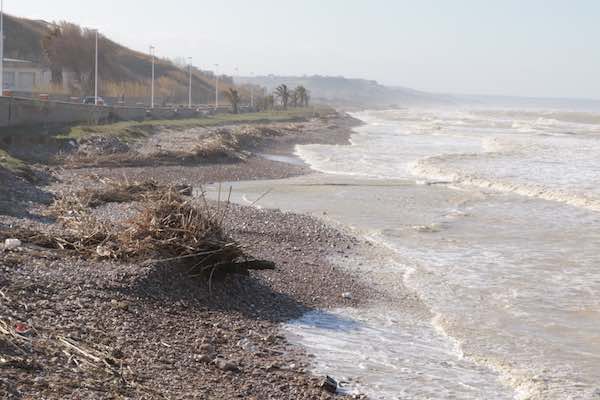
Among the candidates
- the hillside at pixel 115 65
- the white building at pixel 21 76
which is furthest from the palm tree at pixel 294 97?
the white building at pixel 21 76

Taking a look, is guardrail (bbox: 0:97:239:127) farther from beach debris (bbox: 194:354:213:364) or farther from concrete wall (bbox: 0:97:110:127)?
beach debris (bbox: 194:354:213:364)

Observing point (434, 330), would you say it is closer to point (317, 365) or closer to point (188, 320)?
point (317, 365)

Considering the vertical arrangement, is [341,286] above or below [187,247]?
below

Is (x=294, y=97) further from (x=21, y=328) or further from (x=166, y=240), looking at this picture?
(x=21, y=328)

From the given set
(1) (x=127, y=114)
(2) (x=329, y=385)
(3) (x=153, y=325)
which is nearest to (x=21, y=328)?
(3) (x=153, y=325)

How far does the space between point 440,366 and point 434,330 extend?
1399mm

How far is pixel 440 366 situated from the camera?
805cm

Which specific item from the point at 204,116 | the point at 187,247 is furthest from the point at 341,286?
the point at 204,116

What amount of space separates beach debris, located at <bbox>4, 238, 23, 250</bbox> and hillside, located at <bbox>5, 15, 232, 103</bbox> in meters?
57.7

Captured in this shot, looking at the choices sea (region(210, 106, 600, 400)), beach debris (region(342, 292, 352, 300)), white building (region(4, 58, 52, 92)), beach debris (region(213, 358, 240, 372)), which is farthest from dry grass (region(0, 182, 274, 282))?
white building (region(4, 58, 52, 92))

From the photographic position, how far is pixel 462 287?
38.2ft

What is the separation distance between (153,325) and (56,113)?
2715cm

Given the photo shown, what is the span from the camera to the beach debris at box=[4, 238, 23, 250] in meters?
9.77

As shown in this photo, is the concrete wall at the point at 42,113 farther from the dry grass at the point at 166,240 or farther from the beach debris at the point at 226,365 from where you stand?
the beach debris at the point at 226,365
